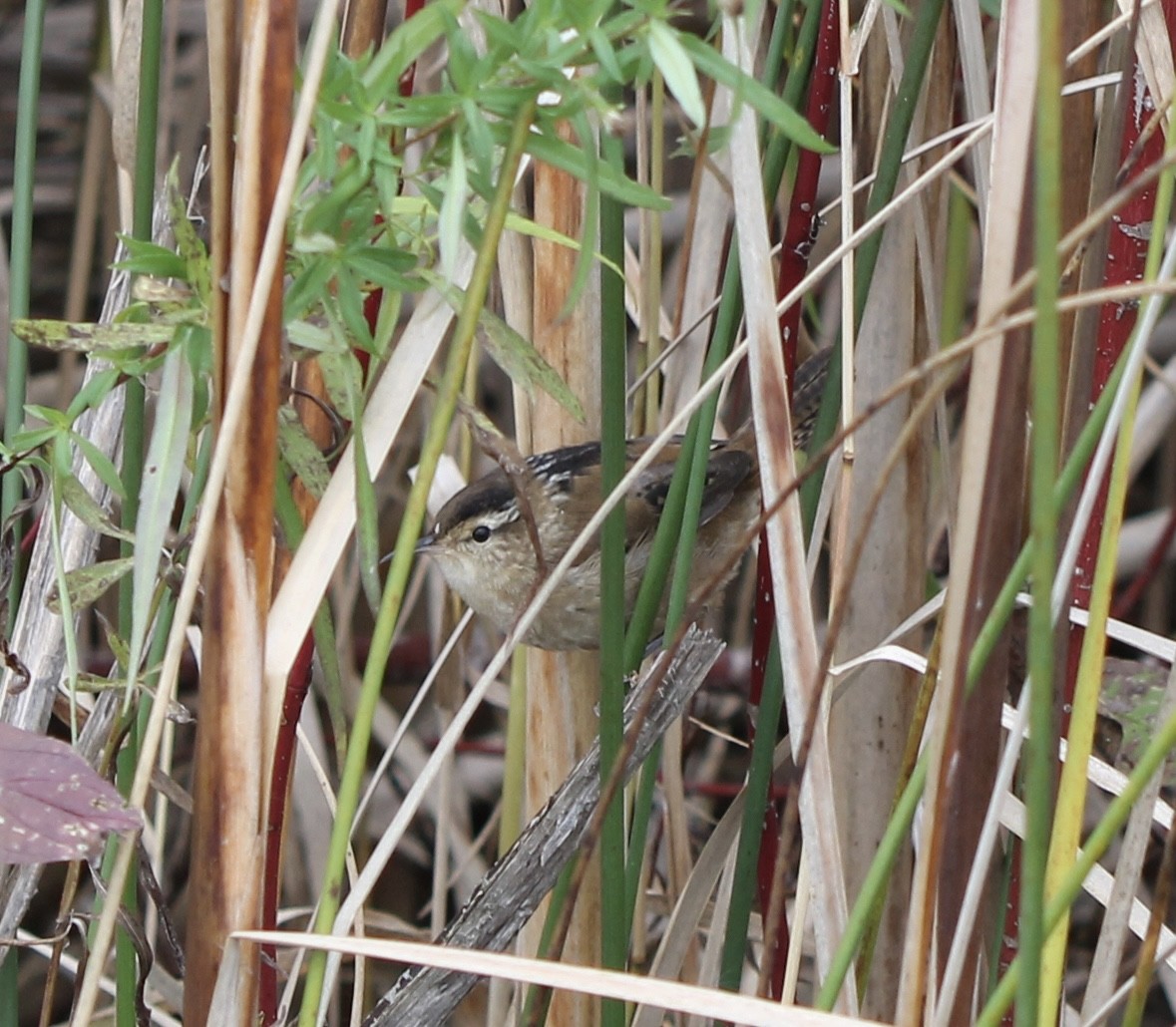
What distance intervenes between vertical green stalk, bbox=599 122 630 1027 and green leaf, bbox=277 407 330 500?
22 centimetres

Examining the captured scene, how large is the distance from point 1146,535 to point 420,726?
151cm

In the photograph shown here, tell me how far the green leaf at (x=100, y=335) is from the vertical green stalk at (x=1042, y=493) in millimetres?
486

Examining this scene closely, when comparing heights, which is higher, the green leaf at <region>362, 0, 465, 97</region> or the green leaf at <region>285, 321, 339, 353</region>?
the green leaf at <region>362, 0, 465, 97</region>

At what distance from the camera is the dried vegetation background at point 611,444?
77cm

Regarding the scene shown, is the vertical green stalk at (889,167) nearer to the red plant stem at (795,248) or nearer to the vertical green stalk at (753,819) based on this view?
the red plant stem at (795,248)

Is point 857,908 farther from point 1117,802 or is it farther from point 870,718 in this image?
point 870,718

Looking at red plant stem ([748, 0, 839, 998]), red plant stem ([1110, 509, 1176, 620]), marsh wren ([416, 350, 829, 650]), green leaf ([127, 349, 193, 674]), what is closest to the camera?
green leaf ([127, 349, 193, 674])

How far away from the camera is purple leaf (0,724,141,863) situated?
0.79 metres

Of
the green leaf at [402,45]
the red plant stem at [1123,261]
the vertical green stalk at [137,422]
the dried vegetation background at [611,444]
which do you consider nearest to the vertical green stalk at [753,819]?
the dried vegetation background at [611,444]

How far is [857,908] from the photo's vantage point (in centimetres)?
84

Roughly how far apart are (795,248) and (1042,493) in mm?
701

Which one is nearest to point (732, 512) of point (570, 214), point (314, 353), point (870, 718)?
point (870, 718)

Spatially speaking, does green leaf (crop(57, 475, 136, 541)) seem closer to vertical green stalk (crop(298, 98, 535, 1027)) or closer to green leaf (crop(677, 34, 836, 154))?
vertical green stalk (crop(298, 98, 535, 1027))

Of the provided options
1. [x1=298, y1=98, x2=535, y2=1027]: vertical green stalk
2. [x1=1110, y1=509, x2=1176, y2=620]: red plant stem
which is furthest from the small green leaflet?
[x1=1110, y1=509, x2=1176, y2=620]: red plant stem
